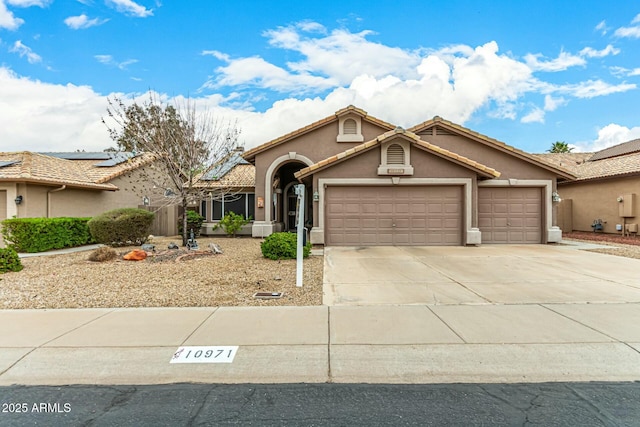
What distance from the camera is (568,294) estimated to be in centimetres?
716

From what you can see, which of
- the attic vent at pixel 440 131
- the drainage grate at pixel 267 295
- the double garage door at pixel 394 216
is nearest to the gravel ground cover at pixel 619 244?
the double garage door at pixel 394 216

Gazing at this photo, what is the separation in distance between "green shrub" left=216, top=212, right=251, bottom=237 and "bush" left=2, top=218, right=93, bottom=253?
6.92 metres

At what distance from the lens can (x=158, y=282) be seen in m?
8.43

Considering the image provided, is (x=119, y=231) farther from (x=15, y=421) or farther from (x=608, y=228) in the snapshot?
(x=608, y=228)

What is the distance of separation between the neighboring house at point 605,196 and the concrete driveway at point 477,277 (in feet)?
27.0

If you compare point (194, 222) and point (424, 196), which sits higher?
point (424, 196)

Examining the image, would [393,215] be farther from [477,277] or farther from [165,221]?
[165,221]

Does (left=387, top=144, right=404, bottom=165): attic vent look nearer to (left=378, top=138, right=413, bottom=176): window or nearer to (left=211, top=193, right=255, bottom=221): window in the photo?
(left=378, top=138, right=413, bottom=176): window

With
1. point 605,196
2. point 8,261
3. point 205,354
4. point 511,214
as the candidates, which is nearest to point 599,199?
point 605,196

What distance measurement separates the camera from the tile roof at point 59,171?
15264 millimetres

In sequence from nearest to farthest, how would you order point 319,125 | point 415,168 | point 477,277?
point 477,277, point 415,168, point 319,125

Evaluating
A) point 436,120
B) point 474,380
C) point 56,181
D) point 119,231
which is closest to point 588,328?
point 474,380

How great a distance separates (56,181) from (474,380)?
1779 cm

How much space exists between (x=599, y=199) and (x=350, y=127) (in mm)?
14348
